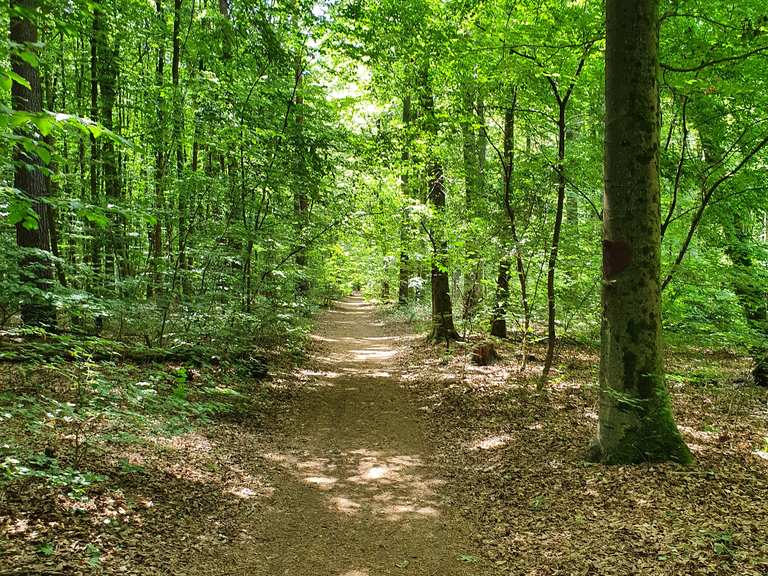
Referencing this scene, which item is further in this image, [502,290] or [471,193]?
[471,193]

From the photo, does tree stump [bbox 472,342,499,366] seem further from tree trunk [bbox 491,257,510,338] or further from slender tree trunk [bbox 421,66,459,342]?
slender tree trunk [bbox 421,66,459,342]

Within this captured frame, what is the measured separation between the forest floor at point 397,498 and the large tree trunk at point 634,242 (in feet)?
1.51

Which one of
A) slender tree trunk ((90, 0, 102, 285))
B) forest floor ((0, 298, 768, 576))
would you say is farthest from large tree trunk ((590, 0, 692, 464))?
slender tree trunk ((90, 0, 102, 285))

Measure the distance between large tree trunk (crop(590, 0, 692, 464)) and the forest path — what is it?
2403 mm

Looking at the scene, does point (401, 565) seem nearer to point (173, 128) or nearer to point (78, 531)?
point (78, 531)

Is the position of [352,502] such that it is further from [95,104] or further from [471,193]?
[95,104]

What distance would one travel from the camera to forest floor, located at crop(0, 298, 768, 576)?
405cm

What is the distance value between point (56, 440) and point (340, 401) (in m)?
5.64

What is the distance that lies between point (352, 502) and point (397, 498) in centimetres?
57

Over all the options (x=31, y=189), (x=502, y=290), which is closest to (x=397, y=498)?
(x=502, y=290)

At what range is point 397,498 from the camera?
5.86 metres

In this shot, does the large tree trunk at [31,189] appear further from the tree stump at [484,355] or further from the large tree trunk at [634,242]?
the tree stump at [484,355]

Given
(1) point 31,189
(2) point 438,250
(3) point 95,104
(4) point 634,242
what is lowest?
(4) point 634,242

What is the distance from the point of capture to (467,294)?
12.1 m
